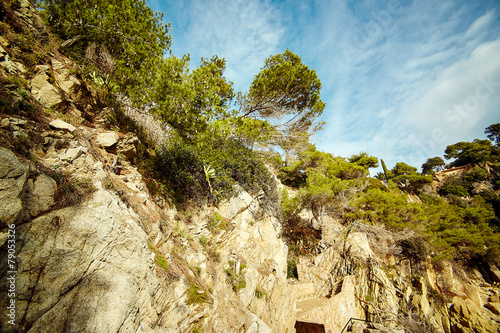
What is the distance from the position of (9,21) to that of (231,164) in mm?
8305

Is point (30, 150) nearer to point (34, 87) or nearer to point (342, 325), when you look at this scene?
point (34, 87)

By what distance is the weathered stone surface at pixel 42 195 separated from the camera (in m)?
3.04

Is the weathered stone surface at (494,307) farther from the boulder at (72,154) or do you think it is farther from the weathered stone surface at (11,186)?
the boulder at (72,154)

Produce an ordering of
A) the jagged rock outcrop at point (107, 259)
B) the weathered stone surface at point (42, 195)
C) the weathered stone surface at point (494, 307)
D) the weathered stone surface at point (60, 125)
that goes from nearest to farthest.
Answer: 1. the jagged rock outcrop at point (107, 259)
2. the weathered stone surface at point (42, 195)
3. the weathered stone surface at point (60, 125)
4. the weathered stone surface at point (494, 307)

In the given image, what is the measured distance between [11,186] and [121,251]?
2055mm

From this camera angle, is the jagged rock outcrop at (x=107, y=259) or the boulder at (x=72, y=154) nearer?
the jagged rock outcrop at (x=107, y=259)

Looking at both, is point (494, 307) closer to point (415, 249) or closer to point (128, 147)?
point (415, 249)

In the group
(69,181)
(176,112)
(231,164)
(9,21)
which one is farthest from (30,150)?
(231,164)

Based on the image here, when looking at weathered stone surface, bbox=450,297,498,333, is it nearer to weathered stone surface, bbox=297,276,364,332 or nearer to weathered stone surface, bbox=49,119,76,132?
weathered stone surface, bbox=297,276,364,332

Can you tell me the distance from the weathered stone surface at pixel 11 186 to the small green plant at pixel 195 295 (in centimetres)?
418

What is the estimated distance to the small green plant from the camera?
5117 mm

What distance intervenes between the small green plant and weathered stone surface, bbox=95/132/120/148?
5.10 metres

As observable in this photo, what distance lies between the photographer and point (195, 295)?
207 inches
